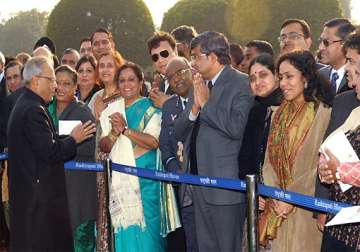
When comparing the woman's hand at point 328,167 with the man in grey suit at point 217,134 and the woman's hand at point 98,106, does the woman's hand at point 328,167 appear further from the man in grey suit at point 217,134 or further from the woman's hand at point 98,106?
the woman's hand at point 98,106

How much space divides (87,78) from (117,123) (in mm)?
1545

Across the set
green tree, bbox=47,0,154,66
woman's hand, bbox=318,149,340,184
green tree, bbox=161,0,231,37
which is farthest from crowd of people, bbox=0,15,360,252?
green tree, bbox=161,0,231,37

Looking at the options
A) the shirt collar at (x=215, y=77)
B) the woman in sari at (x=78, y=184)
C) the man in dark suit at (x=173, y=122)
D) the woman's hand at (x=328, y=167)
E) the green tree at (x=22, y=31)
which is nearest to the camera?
the woman's hand at (x=328, y=167)

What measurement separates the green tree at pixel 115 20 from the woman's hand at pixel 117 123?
76.0 ft

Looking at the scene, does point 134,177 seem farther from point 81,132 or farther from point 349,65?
point 349,65

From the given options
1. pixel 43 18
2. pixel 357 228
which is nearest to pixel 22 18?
pixel 43 18

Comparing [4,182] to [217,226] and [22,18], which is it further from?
[22,18]

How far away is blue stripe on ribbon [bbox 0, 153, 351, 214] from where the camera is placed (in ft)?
15.1

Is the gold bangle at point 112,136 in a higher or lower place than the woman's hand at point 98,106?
lower

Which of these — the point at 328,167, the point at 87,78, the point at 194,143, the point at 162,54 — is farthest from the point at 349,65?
the point at 87,78

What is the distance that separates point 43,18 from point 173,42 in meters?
74.6

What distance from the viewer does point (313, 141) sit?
5.03 meters

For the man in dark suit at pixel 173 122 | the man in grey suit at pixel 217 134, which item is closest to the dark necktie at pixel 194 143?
the man in grey suit at pixel 217 134

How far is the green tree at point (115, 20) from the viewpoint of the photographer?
29500 millimetres
